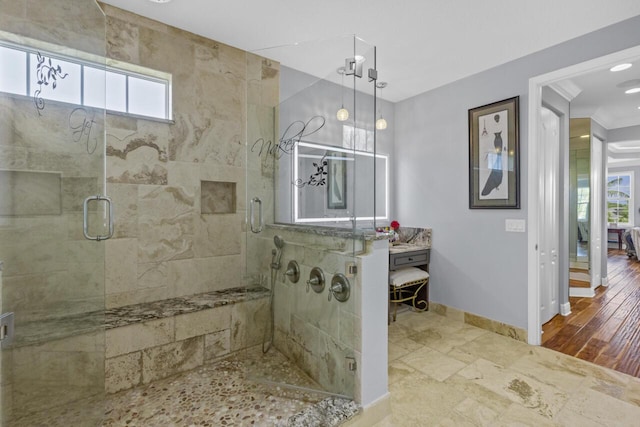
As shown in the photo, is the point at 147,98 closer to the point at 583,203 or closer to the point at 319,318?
the point at 319,318

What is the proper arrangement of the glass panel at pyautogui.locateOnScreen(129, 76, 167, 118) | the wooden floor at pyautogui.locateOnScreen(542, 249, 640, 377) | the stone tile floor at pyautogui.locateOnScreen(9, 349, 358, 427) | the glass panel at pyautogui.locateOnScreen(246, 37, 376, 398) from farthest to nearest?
the wooden floor at pyautogui.locateOnScreen(542, 249, 640, 377)
the glass panel at pyautogui.locateOnScreen(129, 76, 167, 118)
the glass panel at pyautogui.locateOnScreen(246, 37, 376, 398)
the stone tile floor at pyautogui.locateOnScreen(9, 349, 358, 427)

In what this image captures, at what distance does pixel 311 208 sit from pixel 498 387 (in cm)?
181

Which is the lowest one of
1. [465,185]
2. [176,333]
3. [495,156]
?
[176,333]

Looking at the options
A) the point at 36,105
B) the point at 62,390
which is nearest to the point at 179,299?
the point at 62,390

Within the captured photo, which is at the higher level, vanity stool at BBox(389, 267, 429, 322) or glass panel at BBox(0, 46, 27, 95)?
glass panel at BBox(0, 46, 27, 95)

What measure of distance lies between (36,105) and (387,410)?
2537mm

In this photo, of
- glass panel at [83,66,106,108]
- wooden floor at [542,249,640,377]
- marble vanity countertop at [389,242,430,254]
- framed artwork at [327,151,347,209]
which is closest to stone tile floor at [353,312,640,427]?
wooden floor at [542,249,640,377]

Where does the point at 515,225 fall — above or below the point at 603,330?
above

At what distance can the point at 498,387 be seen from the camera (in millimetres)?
2061

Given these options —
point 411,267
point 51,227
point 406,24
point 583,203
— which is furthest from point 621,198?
point 51,227

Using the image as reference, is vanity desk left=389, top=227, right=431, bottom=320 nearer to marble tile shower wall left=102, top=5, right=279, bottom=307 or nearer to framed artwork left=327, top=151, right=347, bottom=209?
framed artwork left=327, top=151, right=347, bottom=209

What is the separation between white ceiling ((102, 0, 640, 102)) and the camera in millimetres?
2072

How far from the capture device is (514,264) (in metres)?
2.82

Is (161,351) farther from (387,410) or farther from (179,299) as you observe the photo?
(387,410)
